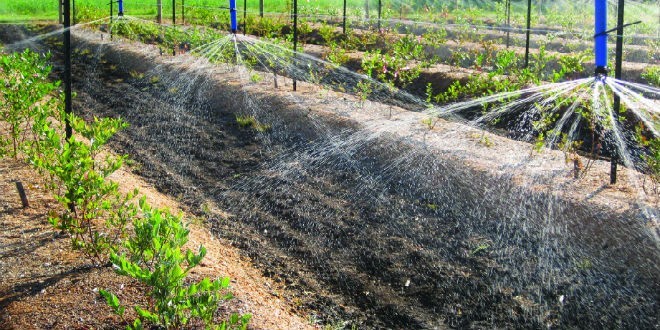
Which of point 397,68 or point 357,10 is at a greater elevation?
point 357,10

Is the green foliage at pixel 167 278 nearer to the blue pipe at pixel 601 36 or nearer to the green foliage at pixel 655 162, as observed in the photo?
the blue pipe at pixel 601 36

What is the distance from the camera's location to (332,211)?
5105mm

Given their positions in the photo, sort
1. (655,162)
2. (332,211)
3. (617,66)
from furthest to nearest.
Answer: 1. (332,211)
2. (617,66)
3. (655,162)

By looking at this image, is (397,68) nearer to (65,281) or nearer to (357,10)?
(65,281)

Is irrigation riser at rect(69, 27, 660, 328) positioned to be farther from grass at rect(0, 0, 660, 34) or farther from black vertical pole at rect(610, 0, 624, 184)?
grass at rect(0, 0, 660, 34)

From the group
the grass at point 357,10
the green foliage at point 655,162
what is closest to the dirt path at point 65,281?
the green foliage at point 655,162

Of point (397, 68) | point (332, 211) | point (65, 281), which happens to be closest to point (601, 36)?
point (332, 211)

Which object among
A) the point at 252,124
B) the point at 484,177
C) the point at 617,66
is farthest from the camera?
the point at 252,124

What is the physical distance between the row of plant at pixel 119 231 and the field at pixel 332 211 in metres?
0.02

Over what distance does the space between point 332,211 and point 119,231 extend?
1668 millimetres

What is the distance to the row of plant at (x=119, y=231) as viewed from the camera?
2.68m

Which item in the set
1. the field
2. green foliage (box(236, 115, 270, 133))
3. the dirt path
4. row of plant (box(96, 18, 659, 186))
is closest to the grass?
row of plant (box(96, 18, 659, 186))

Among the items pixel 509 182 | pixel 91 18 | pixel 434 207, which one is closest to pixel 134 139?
pixel 434 207

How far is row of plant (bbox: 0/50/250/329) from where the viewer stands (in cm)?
268
